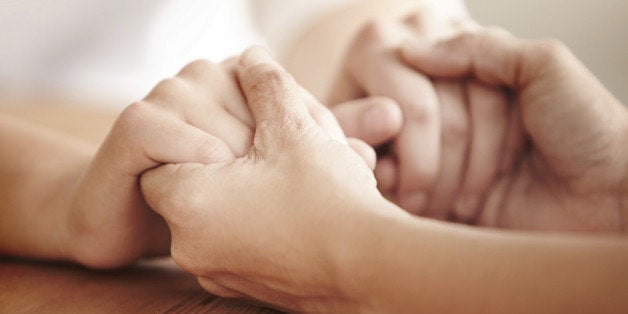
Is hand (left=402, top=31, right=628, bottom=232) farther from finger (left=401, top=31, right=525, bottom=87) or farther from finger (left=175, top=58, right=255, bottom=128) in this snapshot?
finger (left=175, top=58, right=255, bottom=128)

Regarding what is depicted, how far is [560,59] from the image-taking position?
537mm

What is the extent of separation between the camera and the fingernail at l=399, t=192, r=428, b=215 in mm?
604

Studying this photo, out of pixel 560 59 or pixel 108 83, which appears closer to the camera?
pixel 560 59

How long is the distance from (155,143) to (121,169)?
29mm

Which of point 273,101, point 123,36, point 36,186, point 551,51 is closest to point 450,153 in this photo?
point 551,51

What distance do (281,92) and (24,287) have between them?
216 mm

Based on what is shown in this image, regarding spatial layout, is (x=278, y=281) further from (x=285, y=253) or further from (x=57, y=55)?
(x=57, y=55)

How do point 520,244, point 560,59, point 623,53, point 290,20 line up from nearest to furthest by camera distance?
point 520,244, point 560,59, point 290,20, point 623,53

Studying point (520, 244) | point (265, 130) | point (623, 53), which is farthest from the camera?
point (623, 53)

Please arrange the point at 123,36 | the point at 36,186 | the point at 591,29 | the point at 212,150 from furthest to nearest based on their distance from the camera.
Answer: the point at 591,29 < the point at 123,36 < the point at 36,186 < the point at 212,150

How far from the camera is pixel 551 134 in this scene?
53cm

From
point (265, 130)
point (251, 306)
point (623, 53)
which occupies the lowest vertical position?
point (623, 53)

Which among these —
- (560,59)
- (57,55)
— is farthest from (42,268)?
(57,55)

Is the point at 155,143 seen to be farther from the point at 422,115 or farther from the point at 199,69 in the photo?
the point at 422,115
